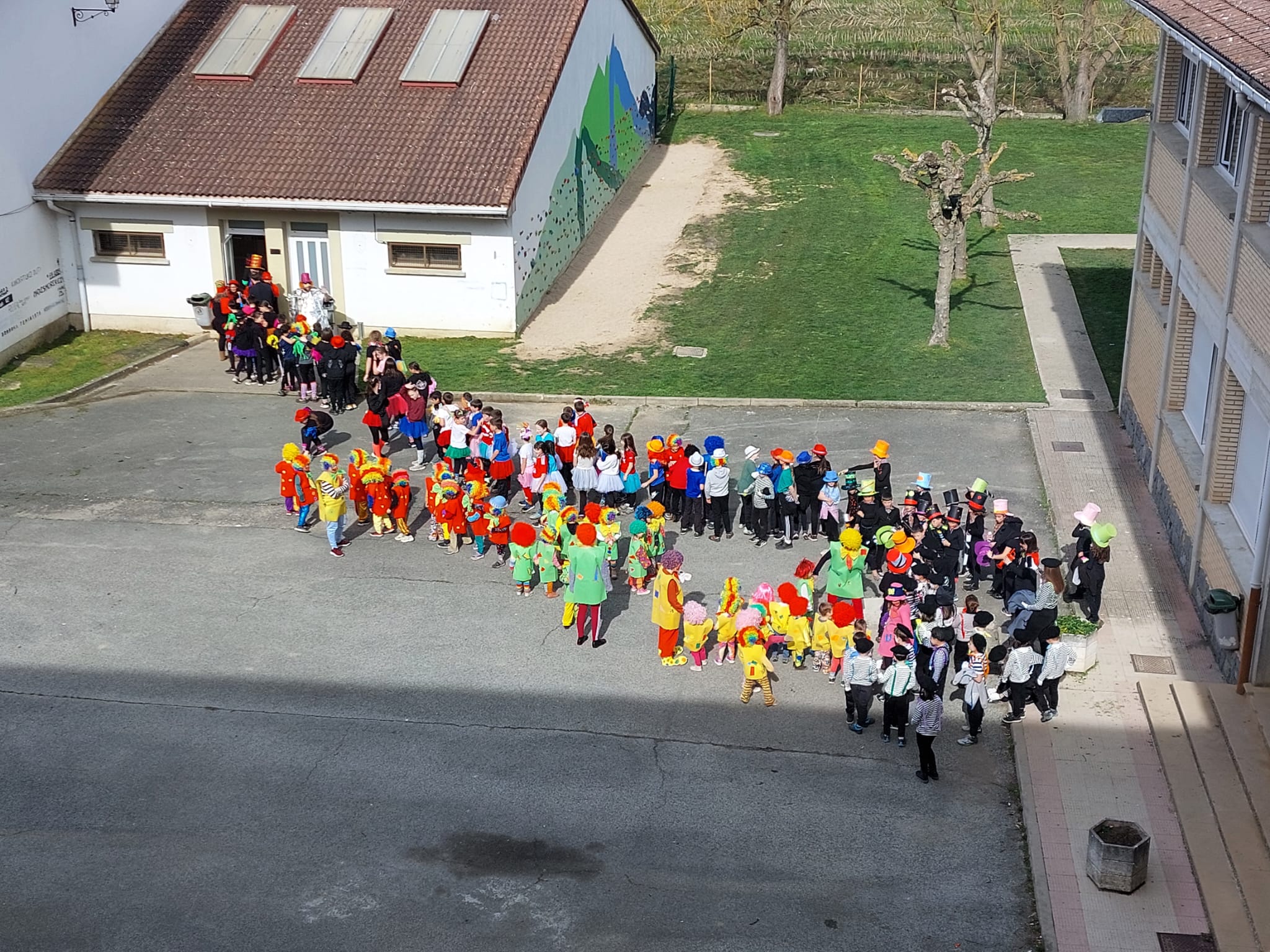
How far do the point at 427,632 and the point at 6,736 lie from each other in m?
4.31

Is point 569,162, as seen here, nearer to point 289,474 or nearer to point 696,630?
point 289,474

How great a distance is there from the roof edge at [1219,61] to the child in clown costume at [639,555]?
7.49 metres

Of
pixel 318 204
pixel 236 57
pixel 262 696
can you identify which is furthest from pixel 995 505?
pixel 236 57

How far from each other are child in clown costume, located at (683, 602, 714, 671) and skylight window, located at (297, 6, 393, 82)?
17.1 m

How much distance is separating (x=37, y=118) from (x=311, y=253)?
17.4ft

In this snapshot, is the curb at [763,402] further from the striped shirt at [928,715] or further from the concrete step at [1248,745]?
the striped shirt at [928,715]

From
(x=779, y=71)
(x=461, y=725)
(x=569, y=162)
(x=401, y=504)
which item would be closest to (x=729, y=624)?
(x=461, y=725)

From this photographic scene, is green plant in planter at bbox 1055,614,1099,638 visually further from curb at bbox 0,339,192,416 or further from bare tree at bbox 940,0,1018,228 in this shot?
curb at bbox 0,339,192,416

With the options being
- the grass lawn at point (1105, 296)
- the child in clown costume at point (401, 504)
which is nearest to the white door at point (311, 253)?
the child in clown costume at point (401, 504)

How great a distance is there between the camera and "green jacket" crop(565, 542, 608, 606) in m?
15.1

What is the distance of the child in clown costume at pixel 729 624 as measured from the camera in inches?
584

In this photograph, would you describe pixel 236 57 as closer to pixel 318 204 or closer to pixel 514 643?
pixel 318 204

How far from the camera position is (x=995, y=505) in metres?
16.3

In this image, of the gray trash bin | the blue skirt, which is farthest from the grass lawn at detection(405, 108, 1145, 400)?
the gray trash bin
